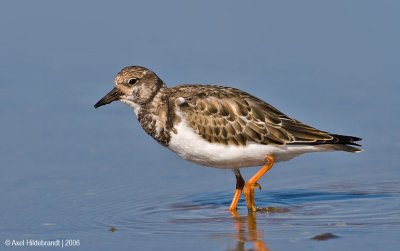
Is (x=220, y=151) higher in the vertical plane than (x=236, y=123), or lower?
lower

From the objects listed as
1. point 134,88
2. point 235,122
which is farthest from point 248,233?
point 134,88

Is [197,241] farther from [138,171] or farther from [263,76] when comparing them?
[263,76]

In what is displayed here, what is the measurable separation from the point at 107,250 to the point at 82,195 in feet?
6.64

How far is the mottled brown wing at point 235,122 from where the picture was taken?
33.9 ft

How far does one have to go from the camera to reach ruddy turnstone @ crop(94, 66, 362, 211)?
10.3 m

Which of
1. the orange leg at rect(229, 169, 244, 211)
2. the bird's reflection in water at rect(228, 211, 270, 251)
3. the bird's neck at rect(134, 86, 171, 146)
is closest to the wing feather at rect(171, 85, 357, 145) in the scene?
the bird's neck at rect(134, 86, 171, 146)

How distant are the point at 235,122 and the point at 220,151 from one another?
0.36 metres

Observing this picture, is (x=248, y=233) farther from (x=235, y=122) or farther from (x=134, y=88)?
(x=134, y=88)

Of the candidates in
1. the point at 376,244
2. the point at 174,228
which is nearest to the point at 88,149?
the point at 174,228

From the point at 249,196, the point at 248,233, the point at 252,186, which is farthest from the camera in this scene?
the point at 252,186

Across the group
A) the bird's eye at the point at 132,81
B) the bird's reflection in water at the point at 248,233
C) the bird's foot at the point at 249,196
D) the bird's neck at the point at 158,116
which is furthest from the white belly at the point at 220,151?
the bird's eye at the point at 132,81

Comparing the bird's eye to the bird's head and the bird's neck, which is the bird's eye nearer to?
the bird's head

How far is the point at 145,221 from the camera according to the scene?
9.73m

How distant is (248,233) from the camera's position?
9.05 m
